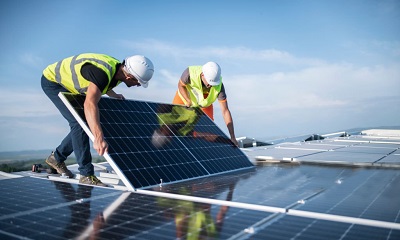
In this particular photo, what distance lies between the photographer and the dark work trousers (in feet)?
17.8

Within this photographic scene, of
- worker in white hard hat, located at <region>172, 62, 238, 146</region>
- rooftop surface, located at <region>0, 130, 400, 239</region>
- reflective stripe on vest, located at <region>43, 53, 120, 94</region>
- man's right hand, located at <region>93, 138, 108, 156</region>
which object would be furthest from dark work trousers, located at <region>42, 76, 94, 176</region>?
worker in white hard hat, located at <region>172, 62, 238, 146</region>

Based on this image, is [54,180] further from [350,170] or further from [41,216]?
[350,170]

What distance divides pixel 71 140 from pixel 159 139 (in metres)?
1.36

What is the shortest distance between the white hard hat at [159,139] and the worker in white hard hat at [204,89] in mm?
1659

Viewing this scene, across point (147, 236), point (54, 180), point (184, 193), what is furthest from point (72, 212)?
point (54, 180)

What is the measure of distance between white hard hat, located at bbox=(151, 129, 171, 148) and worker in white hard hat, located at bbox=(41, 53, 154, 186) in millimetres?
903

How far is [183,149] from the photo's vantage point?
6.24 metres

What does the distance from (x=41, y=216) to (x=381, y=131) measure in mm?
21791

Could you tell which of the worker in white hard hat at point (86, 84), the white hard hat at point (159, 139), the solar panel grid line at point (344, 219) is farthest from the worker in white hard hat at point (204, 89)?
the solar panel grid line at point (344, 219)

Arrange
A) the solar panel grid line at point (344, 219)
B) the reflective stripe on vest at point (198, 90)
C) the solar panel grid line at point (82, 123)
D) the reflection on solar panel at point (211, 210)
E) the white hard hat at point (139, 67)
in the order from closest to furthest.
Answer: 1. the reflection on solar panel at point (211, 210)
2. the solar panel grid line at point (344, 219)
3. the solar panel grid line at point (82, 123)
4. the white hard hat at point (139, 67)
5. the reflective stripe on vest at point (198, 90)

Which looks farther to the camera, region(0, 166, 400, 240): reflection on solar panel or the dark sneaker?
the dark sneaker

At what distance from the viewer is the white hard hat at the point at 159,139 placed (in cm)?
598

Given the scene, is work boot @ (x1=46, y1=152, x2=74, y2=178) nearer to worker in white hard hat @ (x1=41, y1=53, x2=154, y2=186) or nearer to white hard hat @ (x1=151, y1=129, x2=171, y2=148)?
worker in white hard hat @ (x1=41, y1=53, x2=154, y2=186)

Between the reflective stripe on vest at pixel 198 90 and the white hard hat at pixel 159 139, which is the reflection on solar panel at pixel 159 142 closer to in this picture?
the white hard hat at pixel 159 139
